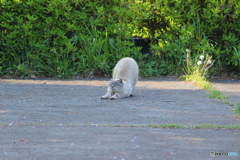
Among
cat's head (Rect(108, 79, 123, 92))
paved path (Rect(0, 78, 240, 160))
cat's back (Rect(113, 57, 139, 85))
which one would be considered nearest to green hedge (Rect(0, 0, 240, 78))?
paved path (Rect(0, 78, 240, 160))

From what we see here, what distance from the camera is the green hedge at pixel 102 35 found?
37.4 ft

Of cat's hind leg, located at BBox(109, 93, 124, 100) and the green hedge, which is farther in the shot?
the green hedge

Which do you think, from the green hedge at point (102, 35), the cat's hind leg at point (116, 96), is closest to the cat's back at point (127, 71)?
the cat's hind leg at point (116, 96)

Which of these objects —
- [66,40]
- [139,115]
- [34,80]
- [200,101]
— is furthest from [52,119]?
[66,40]

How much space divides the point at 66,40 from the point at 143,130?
21.3 feet

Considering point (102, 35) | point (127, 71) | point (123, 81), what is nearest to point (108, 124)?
point (123, 81)

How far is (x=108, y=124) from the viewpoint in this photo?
577cm

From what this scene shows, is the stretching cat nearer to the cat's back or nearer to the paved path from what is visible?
the cat's back

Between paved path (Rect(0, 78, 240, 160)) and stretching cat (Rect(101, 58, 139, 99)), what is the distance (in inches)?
8.5

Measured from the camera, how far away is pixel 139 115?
647 cm

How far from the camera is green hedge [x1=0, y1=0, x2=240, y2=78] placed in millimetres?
11414

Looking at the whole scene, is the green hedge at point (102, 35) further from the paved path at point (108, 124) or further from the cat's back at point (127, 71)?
the cat's back at point (127, 71)

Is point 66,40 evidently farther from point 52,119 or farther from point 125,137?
point 125,137

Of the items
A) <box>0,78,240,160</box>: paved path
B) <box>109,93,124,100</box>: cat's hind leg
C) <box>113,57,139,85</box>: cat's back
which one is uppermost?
<box>113,57,139,85</box>: cat's back
